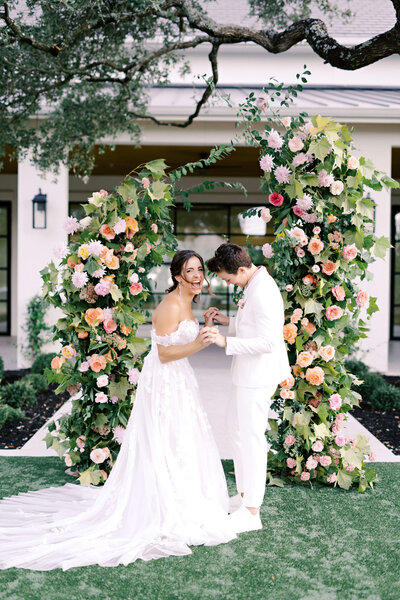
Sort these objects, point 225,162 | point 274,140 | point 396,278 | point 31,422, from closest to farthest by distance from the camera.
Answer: point 274,140 < point 31,422 < point 225,162 < point 396,278

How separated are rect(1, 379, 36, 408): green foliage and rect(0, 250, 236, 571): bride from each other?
3.29 meters

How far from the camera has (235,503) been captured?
4.19 m

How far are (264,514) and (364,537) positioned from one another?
0.68m

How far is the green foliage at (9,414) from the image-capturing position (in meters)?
6.30

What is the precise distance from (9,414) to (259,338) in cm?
383

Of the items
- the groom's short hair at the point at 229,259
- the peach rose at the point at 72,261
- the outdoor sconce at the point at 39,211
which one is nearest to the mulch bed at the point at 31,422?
the peach rose at the point at 72,261

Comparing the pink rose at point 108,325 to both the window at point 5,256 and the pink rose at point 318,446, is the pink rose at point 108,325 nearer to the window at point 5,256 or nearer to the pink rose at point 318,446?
the pink rose at point 318,446

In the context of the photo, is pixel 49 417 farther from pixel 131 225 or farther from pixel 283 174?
pixel 283 174

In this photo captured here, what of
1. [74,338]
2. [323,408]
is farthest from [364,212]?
[74,338]

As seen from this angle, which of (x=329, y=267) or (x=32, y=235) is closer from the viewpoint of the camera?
(x=329, y=267)

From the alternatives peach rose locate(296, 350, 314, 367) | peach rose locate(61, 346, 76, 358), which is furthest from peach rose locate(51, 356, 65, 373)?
peach rose locate(296, 350, 314, 367)

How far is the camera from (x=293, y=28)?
19.5 ft

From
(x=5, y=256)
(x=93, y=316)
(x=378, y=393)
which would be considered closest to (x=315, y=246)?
(x=93, y=316)

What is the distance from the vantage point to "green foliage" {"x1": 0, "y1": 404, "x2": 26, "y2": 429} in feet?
20.7
